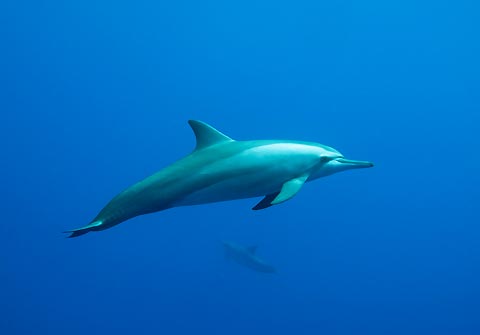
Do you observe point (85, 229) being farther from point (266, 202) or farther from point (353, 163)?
point (353, 163)

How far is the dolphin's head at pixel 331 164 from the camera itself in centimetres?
476

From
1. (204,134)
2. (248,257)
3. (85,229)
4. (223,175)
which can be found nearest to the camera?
(85,229)

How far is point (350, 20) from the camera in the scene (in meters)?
27.4

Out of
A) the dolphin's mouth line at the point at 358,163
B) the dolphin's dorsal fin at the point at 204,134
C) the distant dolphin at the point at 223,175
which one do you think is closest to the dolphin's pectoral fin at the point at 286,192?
the distant dolphin at the point at 223,175

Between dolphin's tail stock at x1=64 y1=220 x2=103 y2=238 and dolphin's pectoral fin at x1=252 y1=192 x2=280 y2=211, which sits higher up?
dolphin's pectoral fin at x1=252 y1=192 x2=280 y2=211

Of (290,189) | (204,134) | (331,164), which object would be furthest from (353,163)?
(204,134)

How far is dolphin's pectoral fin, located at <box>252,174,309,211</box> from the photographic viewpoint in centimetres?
415

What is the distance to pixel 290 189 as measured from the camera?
437 centimetres

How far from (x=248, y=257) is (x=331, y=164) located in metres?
7.90

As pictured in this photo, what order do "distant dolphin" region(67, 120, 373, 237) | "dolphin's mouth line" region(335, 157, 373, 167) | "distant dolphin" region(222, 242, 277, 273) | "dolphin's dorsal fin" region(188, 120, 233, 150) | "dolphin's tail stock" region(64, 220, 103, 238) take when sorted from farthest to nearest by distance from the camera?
1. "distant dolphin" region(222, 242, 277, 273)
2. "dolphin's mouth line" region(335, 157, 373, 167)
3. "dolphin's dorsal fin" region(188, 120, 233, 150)
4. "distant dolphin" region(67, 120, 373, 237)
5. "dolphin's tail stock" region(64, 220, 103, 238)

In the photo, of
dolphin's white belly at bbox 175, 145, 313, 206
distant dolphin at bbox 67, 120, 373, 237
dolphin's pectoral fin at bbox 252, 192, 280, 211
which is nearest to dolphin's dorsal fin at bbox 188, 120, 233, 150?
distant dolphin at bbox 67, 120, 373, 237

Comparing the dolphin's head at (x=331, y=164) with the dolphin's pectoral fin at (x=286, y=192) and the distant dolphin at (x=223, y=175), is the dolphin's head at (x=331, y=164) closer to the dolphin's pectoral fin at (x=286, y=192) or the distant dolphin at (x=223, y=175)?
the distant dolphin at (x=223, y=175)

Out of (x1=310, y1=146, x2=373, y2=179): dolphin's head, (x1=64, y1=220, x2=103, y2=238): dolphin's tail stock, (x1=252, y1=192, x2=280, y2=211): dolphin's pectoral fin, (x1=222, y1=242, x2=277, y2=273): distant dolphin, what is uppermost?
(x1=310, y1=146, x2=373, y2=179): dolphin's head

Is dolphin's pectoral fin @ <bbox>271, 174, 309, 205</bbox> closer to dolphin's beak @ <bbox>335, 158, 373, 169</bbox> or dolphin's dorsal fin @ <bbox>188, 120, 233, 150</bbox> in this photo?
dolphin's beak @ <bbox>335, 158, 373, 169</bbox>
